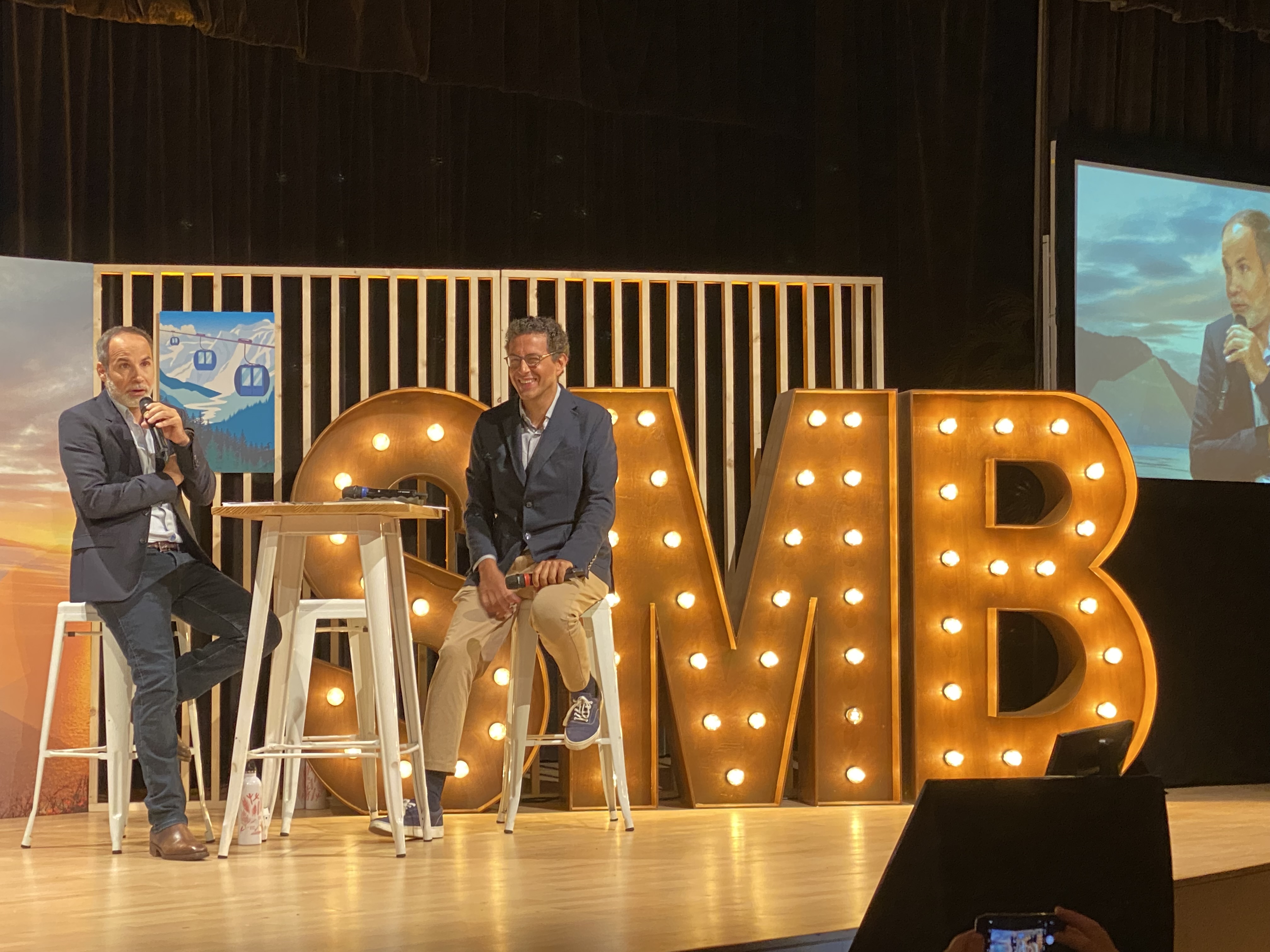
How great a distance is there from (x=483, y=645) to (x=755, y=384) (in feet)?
5.94

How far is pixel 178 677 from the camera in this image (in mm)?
4391

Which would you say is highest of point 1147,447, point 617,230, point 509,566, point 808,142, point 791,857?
point 808,142

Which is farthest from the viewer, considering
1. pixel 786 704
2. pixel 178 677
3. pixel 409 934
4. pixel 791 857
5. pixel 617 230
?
pixel 617 230

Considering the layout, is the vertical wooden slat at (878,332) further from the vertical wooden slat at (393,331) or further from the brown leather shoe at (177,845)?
the brown leather shoe at (177,845)

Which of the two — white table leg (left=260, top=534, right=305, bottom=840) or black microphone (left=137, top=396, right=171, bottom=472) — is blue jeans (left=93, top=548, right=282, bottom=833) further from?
black microphone (left=137, top=396, right=171, bottom=472)

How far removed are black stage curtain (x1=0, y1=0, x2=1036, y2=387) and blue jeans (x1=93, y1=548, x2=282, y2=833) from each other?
201 centimetres

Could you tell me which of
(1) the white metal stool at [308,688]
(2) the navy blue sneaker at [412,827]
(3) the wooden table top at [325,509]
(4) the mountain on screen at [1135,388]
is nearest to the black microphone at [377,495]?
(3) the wooden table top at [325,509]

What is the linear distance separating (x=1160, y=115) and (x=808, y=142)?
1537 millimetres

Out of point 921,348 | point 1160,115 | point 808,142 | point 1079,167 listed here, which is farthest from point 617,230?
point 1160,115

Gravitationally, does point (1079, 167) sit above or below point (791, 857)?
above

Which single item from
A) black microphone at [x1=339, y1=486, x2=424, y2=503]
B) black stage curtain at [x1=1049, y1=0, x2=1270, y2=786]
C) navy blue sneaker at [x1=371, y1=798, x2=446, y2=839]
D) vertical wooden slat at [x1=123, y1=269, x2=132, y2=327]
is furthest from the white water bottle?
black stage curtain at [x1=1049, y1=0, x2=1270, y2=786]

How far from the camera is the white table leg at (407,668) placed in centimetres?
430

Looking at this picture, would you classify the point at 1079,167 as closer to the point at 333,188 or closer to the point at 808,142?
the point at 808,142

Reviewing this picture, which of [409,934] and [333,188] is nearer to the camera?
[409,934]
